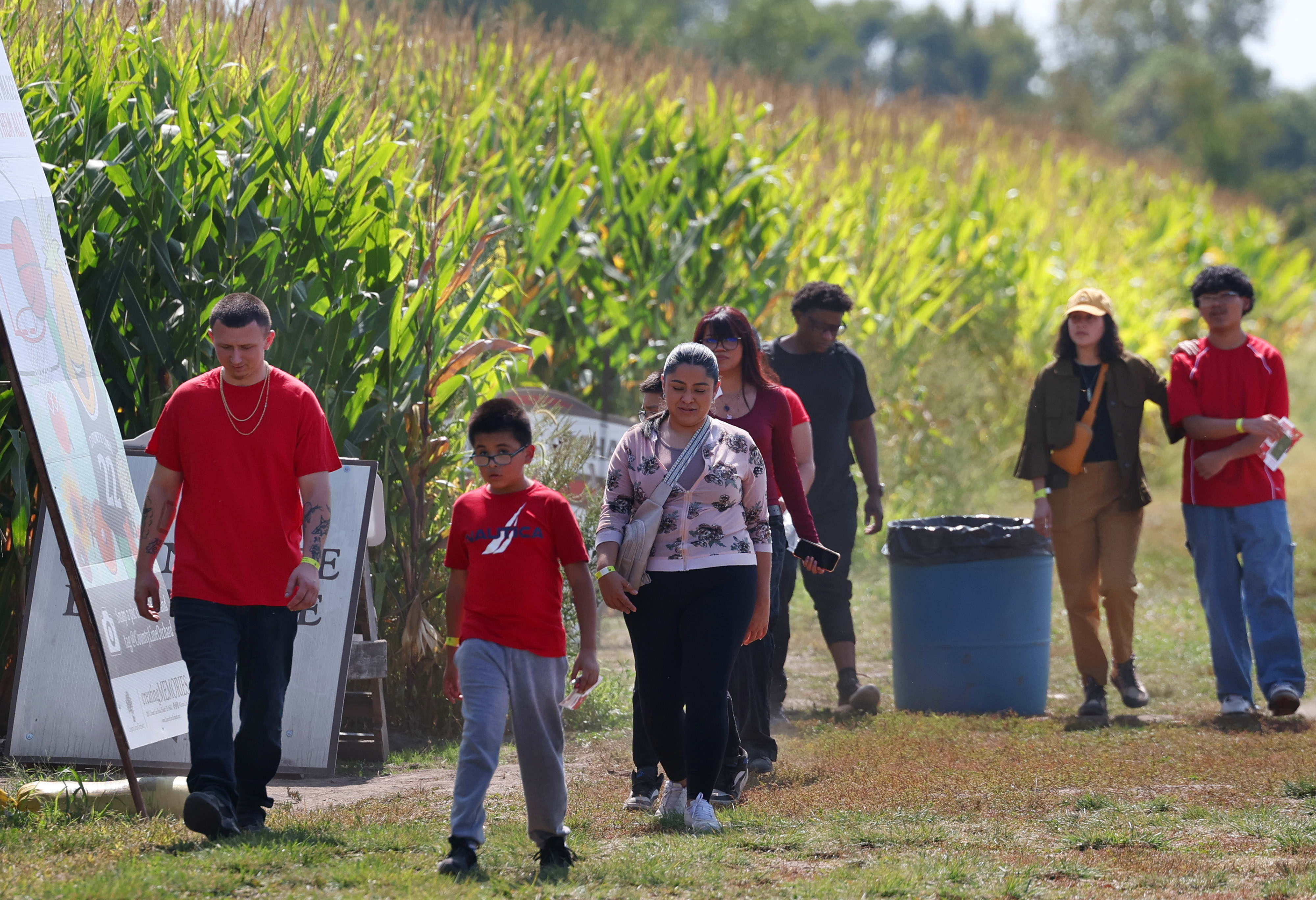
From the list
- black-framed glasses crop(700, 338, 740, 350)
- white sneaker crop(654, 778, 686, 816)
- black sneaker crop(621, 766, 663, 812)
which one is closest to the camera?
white sneaker crop(654, 778, 686, 816)

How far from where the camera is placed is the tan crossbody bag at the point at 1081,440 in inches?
278

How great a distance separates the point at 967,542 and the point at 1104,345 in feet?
3.85

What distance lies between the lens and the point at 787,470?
5504 mm

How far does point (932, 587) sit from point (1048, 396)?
42.6 inches

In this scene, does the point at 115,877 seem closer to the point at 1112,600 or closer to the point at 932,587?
the point at 932,587

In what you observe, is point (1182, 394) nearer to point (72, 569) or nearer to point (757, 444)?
point (757, 444)

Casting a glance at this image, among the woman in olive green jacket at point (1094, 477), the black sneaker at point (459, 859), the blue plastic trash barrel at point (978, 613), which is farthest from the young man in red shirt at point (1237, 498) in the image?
the black sneaker at point (459, 859)

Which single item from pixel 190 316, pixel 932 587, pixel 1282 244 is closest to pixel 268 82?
pixel 190 316

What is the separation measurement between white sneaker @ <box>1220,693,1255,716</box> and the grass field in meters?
0.10

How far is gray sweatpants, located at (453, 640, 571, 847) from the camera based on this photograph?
159 inches

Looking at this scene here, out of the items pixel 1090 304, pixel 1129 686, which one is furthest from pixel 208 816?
pixel 1090 304

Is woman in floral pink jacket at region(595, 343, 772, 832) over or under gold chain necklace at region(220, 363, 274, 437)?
under

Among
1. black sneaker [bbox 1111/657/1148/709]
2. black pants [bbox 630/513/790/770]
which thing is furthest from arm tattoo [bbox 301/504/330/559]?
black sneaker [bbox 1111/657/1148/709]

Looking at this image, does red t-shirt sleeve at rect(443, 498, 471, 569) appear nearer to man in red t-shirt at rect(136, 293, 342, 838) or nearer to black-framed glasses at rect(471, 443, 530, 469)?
black-framed glasses at rect(471, 443, 530, 469)
